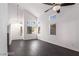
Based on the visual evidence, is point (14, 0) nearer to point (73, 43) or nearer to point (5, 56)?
point (5, 56)

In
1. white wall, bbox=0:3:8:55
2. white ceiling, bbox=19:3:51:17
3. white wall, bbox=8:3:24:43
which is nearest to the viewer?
white wall, bbox=0:3:8:55

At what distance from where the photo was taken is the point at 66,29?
4363 mm

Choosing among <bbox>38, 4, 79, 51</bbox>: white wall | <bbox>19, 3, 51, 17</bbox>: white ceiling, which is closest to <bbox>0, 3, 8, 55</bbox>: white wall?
<bbox>19, 3, 51, 17</bbox>: white ceiling

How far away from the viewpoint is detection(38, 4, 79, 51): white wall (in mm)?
3833

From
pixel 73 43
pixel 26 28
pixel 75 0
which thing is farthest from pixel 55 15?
pixel 75 0

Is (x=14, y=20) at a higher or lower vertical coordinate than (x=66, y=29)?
higher

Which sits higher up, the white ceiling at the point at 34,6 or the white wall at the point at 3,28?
the white ceiling at the point at 34,6

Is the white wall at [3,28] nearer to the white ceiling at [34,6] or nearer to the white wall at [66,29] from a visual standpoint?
the white ceiling at [34,6]

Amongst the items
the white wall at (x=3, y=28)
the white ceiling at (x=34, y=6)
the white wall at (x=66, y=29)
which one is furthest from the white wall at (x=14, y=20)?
the white wall at (x=66, y=29)

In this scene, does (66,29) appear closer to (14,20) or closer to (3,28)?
(14,20)

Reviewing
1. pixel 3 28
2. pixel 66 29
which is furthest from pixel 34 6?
pixel 66 29

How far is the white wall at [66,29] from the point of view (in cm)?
383

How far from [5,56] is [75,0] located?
663mm

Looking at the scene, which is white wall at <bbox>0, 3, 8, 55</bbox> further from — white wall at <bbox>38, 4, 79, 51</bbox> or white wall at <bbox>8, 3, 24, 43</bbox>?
white wall at <bbox>38, 4, 79, 51</bbox>
